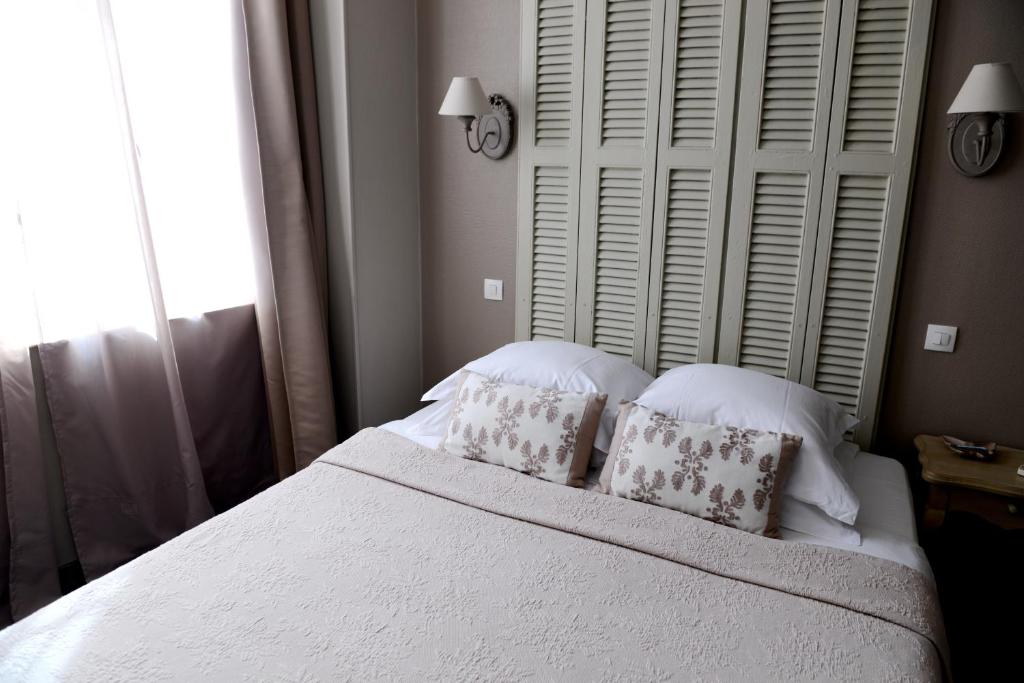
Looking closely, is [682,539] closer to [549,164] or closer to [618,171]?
[618,171]

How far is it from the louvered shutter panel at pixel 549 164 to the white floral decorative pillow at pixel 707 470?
0.84 meters

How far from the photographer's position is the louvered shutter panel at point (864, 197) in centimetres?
205

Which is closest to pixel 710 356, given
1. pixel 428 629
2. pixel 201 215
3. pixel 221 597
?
pixel 428 629

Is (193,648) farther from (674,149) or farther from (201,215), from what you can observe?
(674,149)

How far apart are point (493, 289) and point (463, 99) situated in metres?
0.75

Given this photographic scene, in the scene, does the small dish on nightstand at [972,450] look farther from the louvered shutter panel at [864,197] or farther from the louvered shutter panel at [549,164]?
the louvered shutter panel at [549,164]

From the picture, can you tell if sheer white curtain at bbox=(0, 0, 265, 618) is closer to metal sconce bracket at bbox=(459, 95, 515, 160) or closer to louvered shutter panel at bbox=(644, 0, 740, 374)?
metal sconce bracket at bbox=(459, 95, 515, 160)

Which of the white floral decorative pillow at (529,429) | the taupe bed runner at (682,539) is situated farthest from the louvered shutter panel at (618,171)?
the taupe bed runner at (682,539)

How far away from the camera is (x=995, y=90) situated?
5.96ft

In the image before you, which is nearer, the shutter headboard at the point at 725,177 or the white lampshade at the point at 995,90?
the white lampshade at the point at 995,90

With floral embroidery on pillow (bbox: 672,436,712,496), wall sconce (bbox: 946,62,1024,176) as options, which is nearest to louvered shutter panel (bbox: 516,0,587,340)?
floral embroidery on pillow (bbox: 672,436,712,496)

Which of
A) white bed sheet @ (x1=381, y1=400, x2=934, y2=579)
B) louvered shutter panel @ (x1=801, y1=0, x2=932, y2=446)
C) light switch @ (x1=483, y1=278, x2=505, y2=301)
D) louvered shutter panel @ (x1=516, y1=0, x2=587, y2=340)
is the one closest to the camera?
white bed sheet @ (x1=381, y1=400, x2=934, y2=579)

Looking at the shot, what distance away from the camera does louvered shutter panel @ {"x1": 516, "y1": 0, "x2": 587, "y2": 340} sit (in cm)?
247

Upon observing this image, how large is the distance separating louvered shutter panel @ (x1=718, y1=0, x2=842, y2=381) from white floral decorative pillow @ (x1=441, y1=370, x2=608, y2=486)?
2.19 feet
